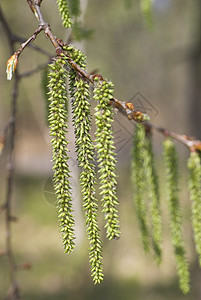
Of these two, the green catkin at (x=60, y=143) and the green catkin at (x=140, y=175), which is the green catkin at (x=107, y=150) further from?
the green catkin at (x=140, y=175)

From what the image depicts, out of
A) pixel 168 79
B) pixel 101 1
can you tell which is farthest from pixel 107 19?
pixel 168 79

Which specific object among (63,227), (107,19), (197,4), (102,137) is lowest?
(63,227)

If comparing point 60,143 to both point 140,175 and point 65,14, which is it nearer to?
point 65,14

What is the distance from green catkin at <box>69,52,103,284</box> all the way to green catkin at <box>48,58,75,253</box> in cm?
2

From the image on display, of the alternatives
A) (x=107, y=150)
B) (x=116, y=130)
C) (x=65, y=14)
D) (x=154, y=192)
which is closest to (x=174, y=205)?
(x=154, y=192)

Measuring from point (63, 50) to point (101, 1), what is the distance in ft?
22.9

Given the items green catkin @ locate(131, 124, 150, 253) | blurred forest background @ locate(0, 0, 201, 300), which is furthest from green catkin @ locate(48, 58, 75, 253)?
blurred forest background @ locate(0, 0, 201, 300)

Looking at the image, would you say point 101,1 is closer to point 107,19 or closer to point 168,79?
point 107,19

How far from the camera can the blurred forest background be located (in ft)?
14.9

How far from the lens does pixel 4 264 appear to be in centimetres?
732

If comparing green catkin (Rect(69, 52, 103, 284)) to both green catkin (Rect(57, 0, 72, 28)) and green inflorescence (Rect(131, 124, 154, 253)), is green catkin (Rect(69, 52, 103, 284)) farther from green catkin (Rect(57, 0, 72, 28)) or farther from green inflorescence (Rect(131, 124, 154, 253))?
green inflorescence (Rect(131, 124, 154, 253))

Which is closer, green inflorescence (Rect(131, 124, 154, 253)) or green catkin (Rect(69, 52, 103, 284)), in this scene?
green catkin (Rect(69, 52, 103, 284))

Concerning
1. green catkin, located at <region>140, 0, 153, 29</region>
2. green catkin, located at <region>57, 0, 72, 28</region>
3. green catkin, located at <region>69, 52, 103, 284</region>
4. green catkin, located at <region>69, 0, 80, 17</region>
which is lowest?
green catkin, located at <region>69, 52, 103, 284</region>

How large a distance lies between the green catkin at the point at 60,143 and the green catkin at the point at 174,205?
0.47m
